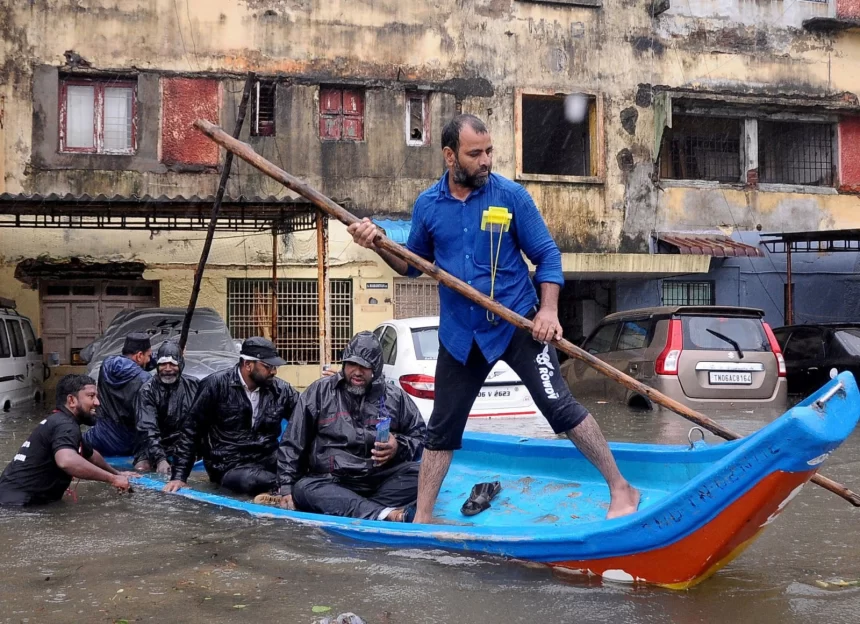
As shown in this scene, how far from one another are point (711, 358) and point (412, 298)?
7.60 metres

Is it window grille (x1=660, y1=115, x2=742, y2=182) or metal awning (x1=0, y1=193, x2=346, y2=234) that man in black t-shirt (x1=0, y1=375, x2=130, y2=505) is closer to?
metal awning (x1=0, y1=193, x2=346, y2=234)

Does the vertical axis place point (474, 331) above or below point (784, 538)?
above

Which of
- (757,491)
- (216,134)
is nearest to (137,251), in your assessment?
(216,134)

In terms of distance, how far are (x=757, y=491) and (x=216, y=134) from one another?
359 cm

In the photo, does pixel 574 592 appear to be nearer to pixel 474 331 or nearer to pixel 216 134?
pixel 474 331

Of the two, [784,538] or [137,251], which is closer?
[784,538]

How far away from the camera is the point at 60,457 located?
598 centimetres

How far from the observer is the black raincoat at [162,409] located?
762cm

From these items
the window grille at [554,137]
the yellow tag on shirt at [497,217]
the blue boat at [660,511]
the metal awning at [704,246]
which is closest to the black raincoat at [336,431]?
the blue boat at [660,511]

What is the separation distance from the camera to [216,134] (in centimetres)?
539

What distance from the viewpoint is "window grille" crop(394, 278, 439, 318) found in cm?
1747

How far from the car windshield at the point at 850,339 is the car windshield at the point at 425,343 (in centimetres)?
667

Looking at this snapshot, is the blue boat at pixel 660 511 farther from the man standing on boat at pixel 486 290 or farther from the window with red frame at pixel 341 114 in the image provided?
the window with red frame at pixel 341 114

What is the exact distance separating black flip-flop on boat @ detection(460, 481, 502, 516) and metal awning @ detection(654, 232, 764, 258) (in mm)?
12506
